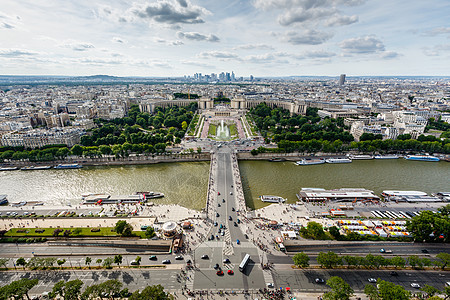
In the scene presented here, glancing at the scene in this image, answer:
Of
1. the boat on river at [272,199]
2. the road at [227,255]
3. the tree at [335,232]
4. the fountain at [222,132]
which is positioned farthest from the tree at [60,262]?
the fountain at [222,132]

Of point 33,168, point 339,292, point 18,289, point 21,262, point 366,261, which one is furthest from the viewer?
point 33,168

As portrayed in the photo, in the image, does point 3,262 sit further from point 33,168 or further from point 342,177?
point 342,177

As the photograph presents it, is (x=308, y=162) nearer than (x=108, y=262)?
No

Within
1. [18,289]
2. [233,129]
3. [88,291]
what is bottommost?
[18,289]

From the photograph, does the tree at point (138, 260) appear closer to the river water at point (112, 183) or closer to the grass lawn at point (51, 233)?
the grass lawn at point (51, 233)

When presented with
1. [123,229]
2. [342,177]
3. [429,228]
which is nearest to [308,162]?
[342,177]

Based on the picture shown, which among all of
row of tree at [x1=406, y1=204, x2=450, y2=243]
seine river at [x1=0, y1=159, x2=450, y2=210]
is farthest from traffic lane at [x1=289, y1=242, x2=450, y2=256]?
seine river at [x1=0, y1=159, x2=450, y2=210]
